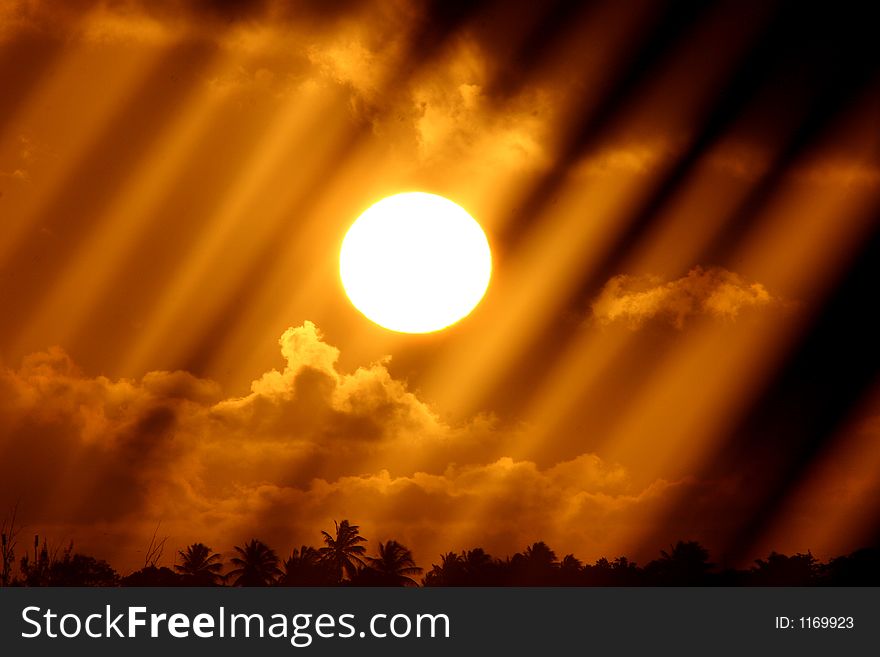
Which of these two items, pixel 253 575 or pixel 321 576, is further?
pixel 253 575

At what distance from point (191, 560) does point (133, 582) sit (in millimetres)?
10235

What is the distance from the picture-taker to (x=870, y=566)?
61281 mm

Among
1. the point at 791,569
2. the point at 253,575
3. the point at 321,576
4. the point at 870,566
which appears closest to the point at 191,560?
the point at 253,575

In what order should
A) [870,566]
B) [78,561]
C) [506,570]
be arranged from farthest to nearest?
[78,561] → [506,570] → [870,566]

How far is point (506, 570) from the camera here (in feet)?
246

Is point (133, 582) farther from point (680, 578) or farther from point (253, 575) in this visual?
point (680, 578)
